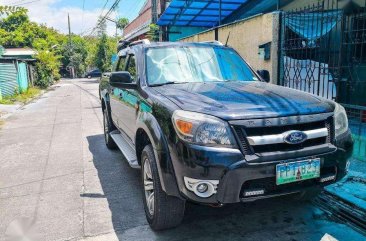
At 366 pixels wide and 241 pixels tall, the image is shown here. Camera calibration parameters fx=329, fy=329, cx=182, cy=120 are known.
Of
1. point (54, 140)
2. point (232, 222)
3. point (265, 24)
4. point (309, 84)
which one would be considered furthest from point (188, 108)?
point (54, 140)

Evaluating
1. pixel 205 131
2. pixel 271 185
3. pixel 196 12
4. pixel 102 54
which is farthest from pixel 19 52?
pixel 271 185

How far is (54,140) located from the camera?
7531mm

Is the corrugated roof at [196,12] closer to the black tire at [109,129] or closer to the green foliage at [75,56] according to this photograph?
the black tire at [109,129]

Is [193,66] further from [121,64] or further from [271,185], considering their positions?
[271,185]

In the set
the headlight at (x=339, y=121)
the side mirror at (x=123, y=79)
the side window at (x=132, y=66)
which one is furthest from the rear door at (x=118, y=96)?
the headlight at (x=339, y=121)

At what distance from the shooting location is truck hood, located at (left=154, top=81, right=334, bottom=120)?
8.52 ft

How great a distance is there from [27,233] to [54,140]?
4461 millimetres

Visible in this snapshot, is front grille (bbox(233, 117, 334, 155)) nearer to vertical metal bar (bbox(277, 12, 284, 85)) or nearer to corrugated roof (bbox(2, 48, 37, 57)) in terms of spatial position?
vertical metal bar (bbox(277, 12, 284, 85))

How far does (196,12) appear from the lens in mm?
13398

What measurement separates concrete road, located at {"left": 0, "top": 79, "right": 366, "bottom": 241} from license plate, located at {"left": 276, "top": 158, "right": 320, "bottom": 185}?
0.75m

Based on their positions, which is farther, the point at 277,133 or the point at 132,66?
the point at 132,66

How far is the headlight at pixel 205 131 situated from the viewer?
2479 millimetres

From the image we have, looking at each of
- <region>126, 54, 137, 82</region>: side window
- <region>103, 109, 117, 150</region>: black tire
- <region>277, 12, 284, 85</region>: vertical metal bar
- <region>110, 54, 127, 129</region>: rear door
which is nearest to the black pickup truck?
<region>126, 54, 137, 82</region>: side window

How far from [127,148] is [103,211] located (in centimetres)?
109
